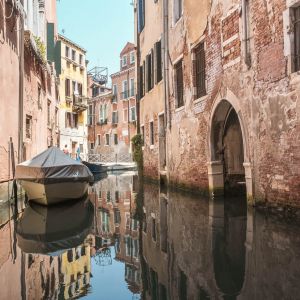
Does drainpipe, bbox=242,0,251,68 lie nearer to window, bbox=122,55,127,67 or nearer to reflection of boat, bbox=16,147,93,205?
reflection of boat, bbox=16,147,93,205

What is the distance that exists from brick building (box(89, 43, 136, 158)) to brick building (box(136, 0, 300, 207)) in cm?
2500

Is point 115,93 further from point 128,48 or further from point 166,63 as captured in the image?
point 166,63

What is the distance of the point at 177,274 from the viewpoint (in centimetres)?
389

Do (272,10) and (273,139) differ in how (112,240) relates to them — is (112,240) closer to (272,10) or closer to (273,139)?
(273,139)

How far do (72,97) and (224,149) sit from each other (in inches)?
1091

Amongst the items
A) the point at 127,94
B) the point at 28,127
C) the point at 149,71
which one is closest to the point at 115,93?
the point at 127,94

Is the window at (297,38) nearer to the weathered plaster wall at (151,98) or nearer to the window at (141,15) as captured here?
the weathered plaster wall at (151,98)

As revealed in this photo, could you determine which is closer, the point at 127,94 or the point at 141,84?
the point at 141,84

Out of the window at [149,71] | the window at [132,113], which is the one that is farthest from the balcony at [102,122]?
the window at [149,71]

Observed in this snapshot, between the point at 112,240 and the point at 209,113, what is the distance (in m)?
5.36

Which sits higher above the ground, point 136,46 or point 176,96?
point 136,46

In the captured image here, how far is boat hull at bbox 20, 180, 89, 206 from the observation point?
9383 millimetres

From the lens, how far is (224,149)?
1044 centimetres

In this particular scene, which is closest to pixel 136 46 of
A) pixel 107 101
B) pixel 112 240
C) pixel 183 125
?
pixel 183 125
